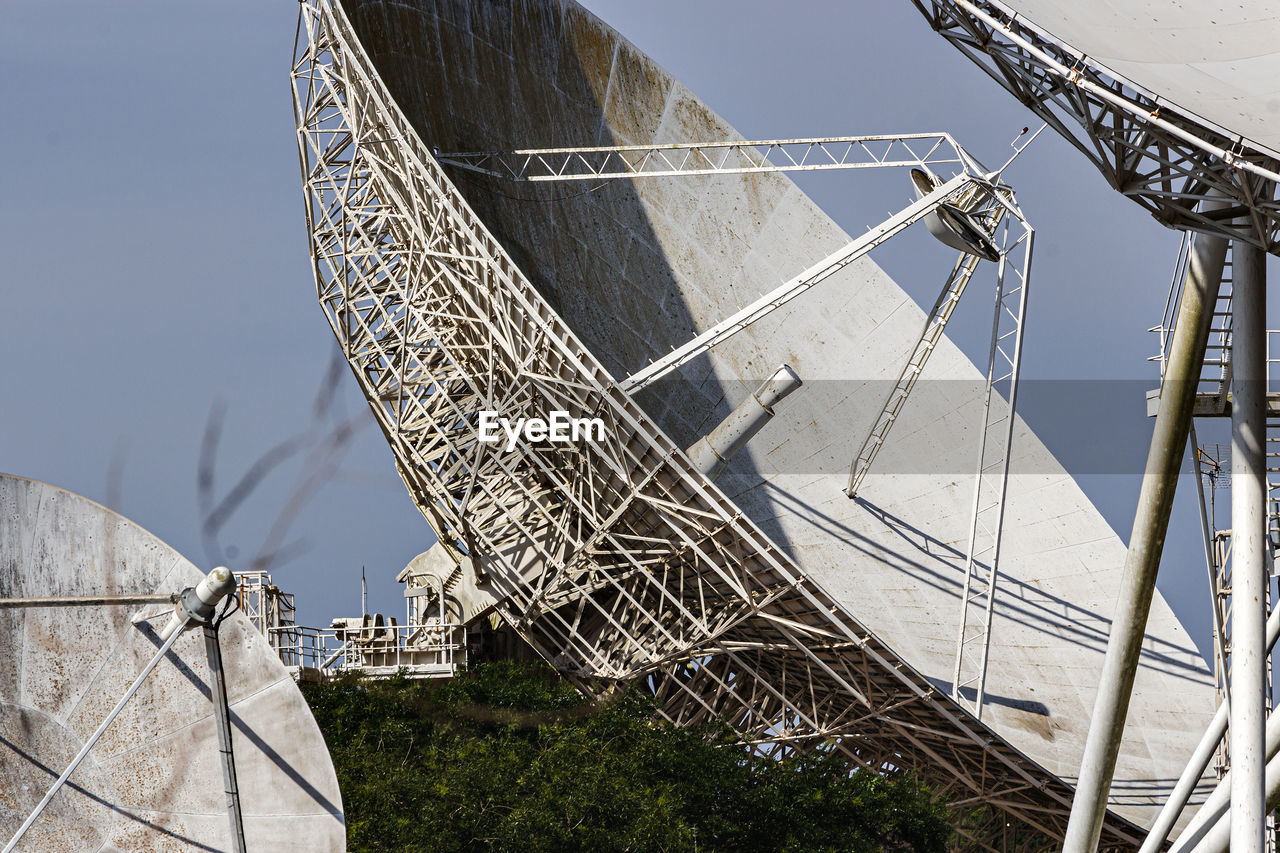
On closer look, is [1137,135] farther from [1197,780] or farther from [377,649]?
[377,649]

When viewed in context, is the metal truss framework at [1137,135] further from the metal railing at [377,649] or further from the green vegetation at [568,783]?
the metal railing at [377,649]

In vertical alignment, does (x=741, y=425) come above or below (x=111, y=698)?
above

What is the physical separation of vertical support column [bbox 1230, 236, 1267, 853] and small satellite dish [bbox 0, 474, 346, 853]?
836cm

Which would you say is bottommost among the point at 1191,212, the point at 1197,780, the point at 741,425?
the point at 1197,780

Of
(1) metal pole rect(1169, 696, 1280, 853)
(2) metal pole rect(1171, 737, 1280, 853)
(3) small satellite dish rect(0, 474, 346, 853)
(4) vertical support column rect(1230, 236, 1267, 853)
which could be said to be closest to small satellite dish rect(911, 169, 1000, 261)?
(4) vertical support column rect(1230, 236, 1267, 853)

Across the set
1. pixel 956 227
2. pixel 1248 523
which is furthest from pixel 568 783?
pixel 956 227

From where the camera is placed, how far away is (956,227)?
22.9 m

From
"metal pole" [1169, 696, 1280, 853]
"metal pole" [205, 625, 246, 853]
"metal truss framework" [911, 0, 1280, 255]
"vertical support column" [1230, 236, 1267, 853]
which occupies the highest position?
"metal truss framework" [911, 0, 1280, 255]

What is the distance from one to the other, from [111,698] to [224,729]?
234cm

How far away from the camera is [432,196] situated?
2219 cm

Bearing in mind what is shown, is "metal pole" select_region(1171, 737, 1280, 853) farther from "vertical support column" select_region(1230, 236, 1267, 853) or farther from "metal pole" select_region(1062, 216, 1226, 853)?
"metal pole" select_region(1062, 216, 1226, 853)

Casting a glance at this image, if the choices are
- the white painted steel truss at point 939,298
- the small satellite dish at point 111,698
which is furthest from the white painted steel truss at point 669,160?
the small satellite dish at point 111,698

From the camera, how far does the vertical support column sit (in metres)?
12.5

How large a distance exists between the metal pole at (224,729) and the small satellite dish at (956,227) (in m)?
14.4
